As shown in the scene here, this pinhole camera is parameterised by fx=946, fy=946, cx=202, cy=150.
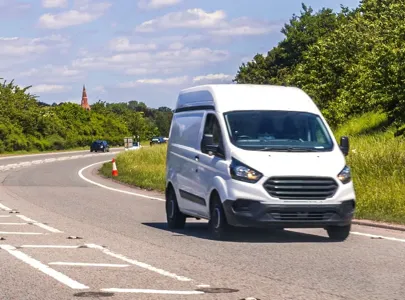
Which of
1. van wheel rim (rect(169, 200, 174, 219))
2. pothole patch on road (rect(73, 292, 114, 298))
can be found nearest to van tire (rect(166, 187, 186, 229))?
van wheel rim (rect(169, 200, 174, 219))

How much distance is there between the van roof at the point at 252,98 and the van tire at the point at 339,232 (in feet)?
6.65

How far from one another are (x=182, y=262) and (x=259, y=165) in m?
2.56

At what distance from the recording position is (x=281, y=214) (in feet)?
43.0

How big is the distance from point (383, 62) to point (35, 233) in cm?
2528

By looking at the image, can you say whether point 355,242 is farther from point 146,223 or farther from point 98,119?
point 98,119

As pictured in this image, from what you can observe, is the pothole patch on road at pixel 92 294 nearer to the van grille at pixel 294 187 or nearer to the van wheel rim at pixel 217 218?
the van grille at pixel 294 187

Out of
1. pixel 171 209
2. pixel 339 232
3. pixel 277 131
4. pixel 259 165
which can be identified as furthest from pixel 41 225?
pixel 339 232

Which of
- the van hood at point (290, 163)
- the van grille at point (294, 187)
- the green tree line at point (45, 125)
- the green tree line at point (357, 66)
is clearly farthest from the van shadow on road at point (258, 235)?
the green tree line at point (45, 125)

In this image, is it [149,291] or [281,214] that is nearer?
[149,291]

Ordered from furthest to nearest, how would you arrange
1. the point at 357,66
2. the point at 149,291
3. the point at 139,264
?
the point at 357,66
the point at 139,264
the point at 149,291

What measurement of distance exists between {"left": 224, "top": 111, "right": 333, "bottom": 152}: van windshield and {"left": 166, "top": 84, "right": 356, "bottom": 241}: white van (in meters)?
0.01

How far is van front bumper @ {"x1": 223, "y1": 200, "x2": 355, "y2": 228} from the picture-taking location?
13.1 metres

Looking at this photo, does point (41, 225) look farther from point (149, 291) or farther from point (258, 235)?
point (149, 291)

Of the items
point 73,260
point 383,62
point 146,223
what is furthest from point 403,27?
point 73,260
